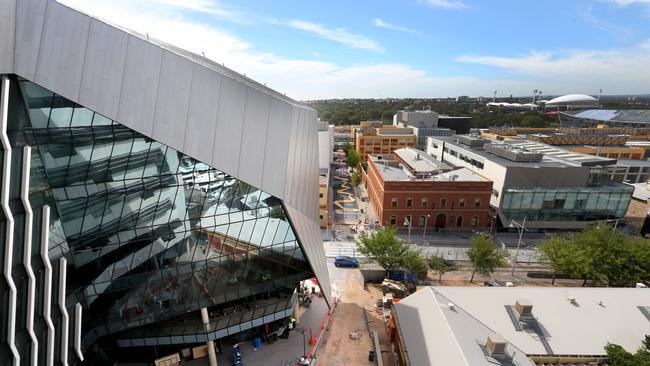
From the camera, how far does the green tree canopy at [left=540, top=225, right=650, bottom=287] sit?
122 ft

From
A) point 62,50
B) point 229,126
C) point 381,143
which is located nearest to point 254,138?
point 229,126

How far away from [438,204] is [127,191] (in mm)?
48500

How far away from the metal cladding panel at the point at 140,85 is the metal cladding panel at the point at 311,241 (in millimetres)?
9630

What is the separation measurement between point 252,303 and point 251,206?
1171cm

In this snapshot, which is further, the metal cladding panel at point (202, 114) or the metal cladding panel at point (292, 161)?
the metal cladding panel at point (292, 161)

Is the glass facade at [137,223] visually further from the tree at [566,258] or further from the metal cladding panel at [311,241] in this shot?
the tree at [566,258]

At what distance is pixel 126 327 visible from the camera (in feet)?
76.8

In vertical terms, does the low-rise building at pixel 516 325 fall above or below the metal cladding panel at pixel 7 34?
below

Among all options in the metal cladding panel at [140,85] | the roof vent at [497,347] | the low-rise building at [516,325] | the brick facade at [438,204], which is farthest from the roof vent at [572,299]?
the metal cladding panel at [140,85]

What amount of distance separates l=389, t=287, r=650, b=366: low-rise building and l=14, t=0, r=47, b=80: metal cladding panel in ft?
88.6

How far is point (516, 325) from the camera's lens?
2559 centimetres

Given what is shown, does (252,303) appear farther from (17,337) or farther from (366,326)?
(17,337)

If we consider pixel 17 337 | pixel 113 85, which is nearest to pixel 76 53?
pixel 113 85

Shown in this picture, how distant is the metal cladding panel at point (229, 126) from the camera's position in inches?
722
